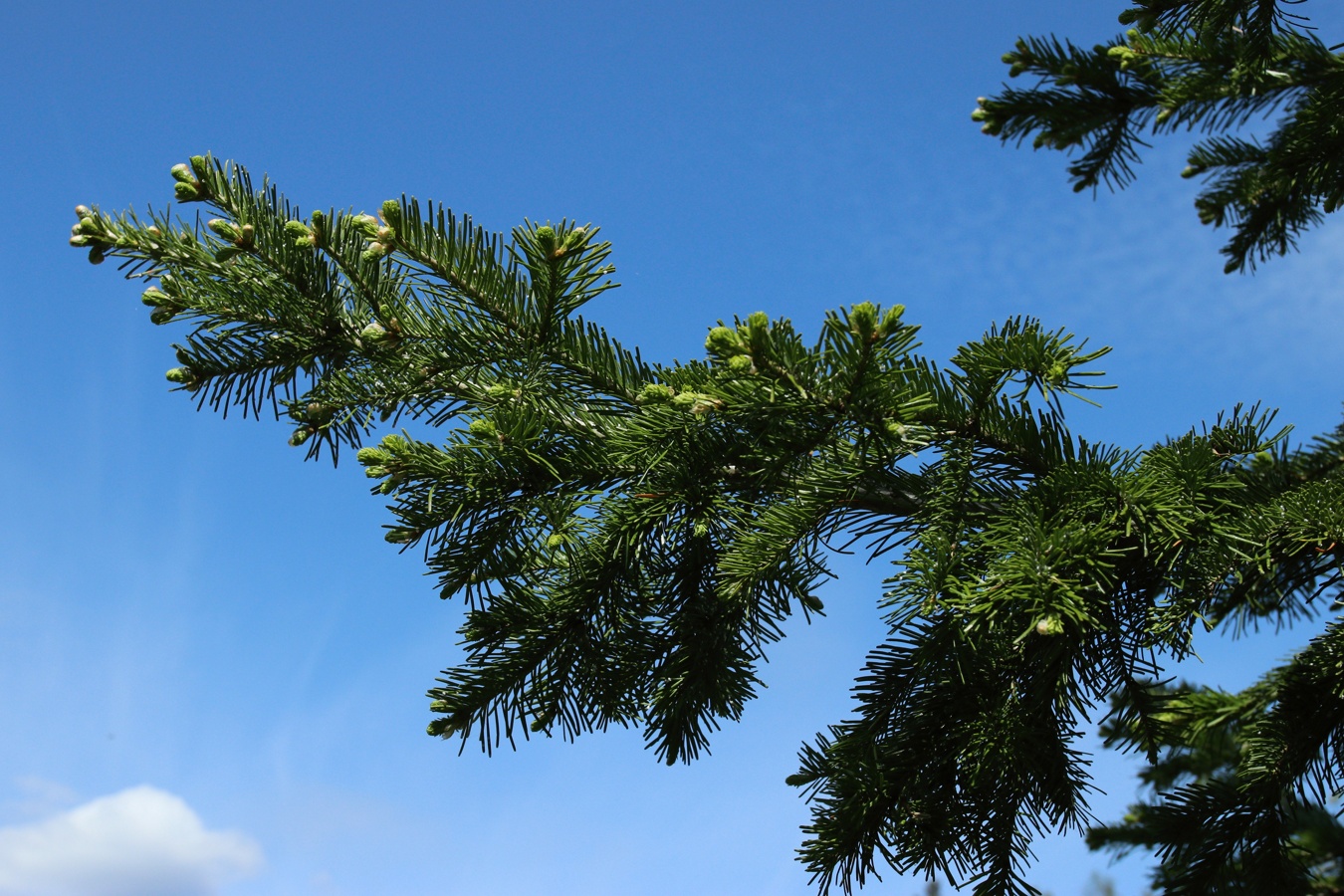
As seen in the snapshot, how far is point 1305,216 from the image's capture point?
4637 millimetres

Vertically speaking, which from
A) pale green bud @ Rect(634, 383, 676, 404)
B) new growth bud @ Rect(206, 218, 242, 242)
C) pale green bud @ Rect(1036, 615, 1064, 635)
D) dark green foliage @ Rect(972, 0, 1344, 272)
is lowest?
pale green bud @ Rect(1036, 615, 1064, 635)

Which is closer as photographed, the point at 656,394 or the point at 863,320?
the point at 863,320

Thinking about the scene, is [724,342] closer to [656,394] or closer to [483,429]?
[656,394]

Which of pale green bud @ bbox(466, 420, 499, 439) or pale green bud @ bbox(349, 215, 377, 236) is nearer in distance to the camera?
pale green bud @ bbox(466, 420, 499, 439)

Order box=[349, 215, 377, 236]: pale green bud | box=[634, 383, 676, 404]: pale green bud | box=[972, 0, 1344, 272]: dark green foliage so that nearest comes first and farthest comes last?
1. box=[634, 383, 676, 404]: pale green bud
2. box=[349, 215, 377, 236]: pale green bud
3. box=[972, 0, 1344, 272]: dark green foliage

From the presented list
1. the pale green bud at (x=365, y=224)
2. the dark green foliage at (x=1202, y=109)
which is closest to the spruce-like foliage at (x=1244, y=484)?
the dark green foliage at (x=1202, y=109)

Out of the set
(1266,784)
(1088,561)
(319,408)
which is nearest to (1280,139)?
(1266,784)

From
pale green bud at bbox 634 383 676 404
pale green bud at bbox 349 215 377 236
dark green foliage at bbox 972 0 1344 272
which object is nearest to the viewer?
pale green bud at bbox 634 383 676 404

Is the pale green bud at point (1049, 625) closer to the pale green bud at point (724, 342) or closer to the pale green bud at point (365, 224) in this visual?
the pale green bud at point (724, 342)

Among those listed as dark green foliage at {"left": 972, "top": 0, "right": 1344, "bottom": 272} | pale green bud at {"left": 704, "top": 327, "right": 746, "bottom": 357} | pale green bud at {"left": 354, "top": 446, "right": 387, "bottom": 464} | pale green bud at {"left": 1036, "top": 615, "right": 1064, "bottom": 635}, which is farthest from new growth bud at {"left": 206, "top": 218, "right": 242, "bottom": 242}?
dark green foliage at {"left": 972, "top": 0, "right": 1344, "bottom": 272}

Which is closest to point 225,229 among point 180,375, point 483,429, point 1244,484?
point 180,375

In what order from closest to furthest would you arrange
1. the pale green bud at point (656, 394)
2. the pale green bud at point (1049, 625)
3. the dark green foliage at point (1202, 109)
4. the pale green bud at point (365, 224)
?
the pale green bud at point (1049, 625), the pale green bud at point (656, 394), the pale green bud at point (365, 224), the dark green foliage at point (1202, 109)

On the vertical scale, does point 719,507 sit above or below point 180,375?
below

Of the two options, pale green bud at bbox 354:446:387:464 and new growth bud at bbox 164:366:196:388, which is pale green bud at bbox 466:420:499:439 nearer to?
pale green bud at bbox 354:446:387:464
